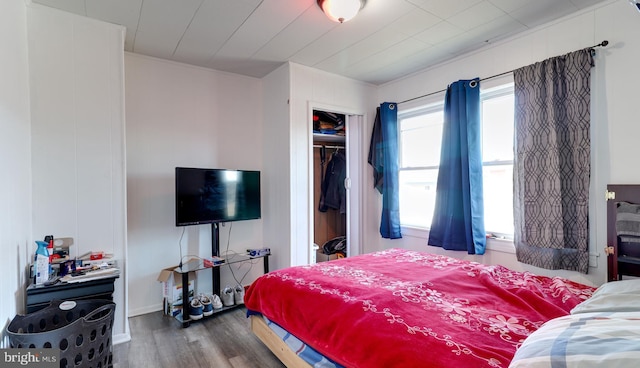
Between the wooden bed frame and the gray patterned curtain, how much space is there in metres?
1.97

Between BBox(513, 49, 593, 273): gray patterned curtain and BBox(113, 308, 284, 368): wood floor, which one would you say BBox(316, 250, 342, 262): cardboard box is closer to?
BBox(113, 308, 284, 368): wood floor

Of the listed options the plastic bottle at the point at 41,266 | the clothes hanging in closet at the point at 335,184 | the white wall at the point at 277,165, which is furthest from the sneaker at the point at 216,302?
the clothes hanging in closet at the point at 335,184

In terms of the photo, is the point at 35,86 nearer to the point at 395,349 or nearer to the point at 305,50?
the point at 305,50

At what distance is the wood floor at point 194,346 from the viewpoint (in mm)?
2008

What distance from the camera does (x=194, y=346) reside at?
2225 mm

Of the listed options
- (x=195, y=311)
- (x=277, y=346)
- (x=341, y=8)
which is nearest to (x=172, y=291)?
(x=195, y=311)

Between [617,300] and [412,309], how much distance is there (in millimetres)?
733

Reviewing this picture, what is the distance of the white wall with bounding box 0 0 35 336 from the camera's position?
5.09 feet

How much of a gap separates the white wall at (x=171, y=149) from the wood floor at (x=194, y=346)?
0.50 m

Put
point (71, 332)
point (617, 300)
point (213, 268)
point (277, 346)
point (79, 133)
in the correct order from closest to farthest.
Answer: point (617, 300)
point (71, 332)
point (277, 346)
point (79, 133)
point (213, 268)

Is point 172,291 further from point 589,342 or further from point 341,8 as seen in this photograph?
point 589,342

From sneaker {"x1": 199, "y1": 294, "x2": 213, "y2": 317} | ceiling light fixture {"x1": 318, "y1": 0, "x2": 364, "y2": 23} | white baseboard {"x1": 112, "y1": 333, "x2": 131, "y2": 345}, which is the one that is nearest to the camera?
ceiling light fixture {"x1": 318, "y1": 0, "x2": 364, "y2": 23}

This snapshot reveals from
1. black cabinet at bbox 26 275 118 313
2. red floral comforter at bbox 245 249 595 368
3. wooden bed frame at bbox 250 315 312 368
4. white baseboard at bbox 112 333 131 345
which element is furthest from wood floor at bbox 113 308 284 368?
black cabinet at bbox 26 275 118 313

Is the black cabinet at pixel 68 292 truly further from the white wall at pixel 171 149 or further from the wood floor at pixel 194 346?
the white wall at pixel 171 149
